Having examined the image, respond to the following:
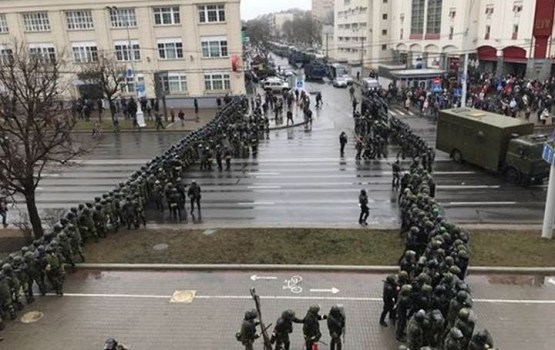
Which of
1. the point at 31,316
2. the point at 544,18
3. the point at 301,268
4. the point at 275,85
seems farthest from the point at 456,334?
the point at 275,85

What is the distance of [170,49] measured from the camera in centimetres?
4541

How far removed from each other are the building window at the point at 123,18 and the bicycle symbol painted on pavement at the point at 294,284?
38.2 metres

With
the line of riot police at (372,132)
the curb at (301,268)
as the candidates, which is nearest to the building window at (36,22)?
the line of riot police at (372,132)

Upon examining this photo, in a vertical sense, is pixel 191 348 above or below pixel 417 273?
below

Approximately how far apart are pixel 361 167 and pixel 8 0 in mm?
39445

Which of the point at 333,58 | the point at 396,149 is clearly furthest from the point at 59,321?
the point at 333,58

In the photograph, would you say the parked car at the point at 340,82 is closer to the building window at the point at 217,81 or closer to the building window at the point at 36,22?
the building window at the point at 217,81

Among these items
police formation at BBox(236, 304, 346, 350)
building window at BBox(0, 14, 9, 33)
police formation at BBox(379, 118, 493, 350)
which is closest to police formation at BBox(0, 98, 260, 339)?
police formation at BBox(236, 304, 346, 350)

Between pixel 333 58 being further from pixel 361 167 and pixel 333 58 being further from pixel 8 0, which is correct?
pixel 361 167

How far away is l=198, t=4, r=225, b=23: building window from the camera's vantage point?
144 feet

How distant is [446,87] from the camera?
1761 inches

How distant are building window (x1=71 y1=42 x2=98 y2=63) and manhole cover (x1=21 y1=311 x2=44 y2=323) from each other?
38.2 metres

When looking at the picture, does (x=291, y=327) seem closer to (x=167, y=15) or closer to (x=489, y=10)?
(x=167, y=15)

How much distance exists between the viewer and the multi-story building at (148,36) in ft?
145
